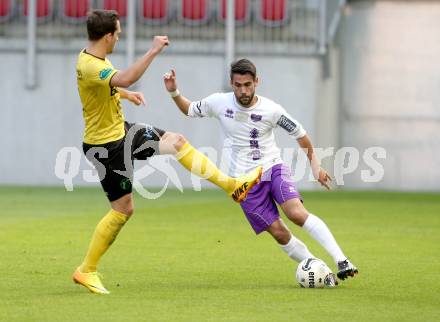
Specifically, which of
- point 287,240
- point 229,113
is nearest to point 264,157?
point 229,113

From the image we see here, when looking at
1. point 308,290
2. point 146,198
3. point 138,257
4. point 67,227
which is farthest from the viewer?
point 146,198

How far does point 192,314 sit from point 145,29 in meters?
17.6

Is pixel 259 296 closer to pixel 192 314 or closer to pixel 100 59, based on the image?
pixel 192 314

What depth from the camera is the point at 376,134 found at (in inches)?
991

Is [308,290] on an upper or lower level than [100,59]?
lower

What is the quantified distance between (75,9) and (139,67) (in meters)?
17.1

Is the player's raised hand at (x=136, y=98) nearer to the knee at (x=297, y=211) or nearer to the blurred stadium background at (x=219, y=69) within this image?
the knee at (x=297, y=211)

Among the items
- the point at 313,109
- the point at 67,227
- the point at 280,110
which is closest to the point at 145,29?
the point at 313,109

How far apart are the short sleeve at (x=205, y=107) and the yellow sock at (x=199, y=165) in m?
0.97

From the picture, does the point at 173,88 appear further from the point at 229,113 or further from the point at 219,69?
the point at 219,69

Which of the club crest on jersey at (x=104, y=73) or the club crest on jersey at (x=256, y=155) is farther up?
the club crest on jersey at (x=104, y=73)

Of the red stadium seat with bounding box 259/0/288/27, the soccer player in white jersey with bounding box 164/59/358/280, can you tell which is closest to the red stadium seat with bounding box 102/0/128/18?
the red stadium seat with bounding box 259/0/288/27

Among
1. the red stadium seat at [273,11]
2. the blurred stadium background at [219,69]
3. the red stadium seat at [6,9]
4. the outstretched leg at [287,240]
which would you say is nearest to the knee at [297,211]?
the outstretched leg at [287,240]

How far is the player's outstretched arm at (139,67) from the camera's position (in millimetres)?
8312
